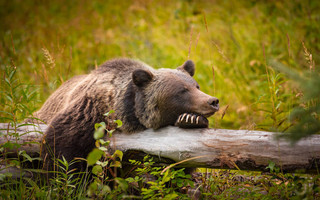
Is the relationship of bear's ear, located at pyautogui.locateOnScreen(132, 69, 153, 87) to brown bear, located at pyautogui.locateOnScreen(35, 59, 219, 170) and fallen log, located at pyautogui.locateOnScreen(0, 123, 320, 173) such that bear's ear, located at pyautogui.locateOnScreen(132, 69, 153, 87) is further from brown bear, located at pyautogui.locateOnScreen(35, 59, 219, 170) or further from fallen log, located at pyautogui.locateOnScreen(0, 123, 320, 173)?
fallen log, located at pyautogui.locateOnScreen(0, 123, 320, 173)

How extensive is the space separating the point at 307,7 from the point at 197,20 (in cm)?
306

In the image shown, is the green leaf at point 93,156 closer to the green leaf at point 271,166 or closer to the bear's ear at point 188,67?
the green leaf at point 271,166

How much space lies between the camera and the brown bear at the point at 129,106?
3619 millimetres

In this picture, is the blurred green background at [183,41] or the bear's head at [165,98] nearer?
the bear's head at [165,98]

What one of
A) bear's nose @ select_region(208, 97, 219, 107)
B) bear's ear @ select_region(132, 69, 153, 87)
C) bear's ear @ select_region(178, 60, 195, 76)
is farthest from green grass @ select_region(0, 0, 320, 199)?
bear's ear @ select_region(132, 69, 153, 87)

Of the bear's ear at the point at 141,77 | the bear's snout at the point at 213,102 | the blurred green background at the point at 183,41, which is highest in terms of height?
the blurred green background at the point at 183,41

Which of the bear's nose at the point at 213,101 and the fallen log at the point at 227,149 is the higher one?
the bear's nose at the point at 213,101

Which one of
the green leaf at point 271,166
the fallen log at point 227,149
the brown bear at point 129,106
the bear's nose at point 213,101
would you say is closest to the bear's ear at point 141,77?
the brown bear at point 129,106

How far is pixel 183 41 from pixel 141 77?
16.3ft

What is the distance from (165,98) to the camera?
3.72m

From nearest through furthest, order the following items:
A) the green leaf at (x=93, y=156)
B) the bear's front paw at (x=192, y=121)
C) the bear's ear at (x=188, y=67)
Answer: the green leaf at (x=93, y=156)
the bear's front paw at (x=192, y=121)
the bear's ear at (x=188, y=67)

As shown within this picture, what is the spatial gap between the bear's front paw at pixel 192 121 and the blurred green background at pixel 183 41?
91cm

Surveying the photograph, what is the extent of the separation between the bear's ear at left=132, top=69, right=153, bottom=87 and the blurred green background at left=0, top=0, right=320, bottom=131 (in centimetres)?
81

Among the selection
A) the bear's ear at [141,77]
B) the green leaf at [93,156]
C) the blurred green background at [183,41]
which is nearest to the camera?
Result: the green leaf at [93,156]
